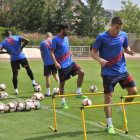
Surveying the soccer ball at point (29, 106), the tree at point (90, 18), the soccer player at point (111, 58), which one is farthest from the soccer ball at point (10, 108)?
the tree at point (90, 18)

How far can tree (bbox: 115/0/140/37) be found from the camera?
73.2m

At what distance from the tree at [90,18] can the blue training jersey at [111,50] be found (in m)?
63.8

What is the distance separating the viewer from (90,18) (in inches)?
2776

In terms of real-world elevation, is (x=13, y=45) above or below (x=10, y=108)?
above

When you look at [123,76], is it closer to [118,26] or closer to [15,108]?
[118,26]

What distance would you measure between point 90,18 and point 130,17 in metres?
11.6

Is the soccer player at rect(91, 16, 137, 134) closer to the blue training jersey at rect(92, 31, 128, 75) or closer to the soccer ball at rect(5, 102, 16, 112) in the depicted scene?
the blue training jersey at rect(92, 31, 128, 75)

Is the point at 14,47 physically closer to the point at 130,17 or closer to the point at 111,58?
the point at 111,58

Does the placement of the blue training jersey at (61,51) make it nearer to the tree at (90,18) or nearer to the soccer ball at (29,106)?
the soccer ball at (29,106)

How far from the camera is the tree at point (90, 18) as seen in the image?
69.7 meters

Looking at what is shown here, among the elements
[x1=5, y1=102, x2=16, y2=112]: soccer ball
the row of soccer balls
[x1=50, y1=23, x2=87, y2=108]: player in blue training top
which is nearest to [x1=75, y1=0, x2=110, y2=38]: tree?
[x1=50, y1=23, x2=87, y2=108]: player in blue training top

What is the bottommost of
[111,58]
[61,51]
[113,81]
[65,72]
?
[65,72]

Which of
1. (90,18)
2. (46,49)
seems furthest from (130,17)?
(46,49)

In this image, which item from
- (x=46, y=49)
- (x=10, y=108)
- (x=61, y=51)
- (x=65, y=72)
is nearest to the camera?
(x=10, y=108)
